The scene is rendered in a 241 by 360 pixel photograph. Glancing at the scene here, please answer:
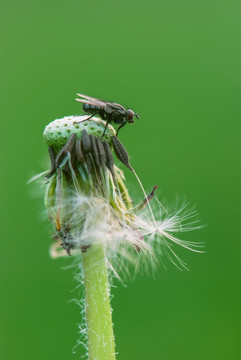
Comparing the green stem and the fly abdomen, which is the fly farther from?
the green stem

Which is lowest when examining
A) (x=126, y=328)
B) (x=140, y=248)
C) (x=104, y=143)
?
(x=126, y=328)

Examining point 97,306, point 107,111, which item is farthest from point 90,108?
point 97,306

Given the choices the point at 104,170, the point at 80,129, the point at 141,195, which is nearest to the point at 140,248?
the point at 141,195

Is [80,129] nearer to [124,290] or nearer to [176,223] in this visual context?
[176,223]

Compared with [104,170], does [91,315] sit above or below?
below

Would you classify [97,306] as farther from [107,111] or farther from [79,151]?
[107,111]

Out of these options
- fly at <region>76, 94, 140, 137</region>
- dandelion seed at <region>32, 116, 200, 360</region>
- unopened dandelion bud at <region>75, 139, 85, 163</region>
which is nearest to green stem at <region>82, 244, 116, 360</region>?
dandelion seed at <region>32, 116, 200, 360</region>

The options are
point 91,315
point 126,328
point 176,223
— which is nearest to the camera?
point 91,315
